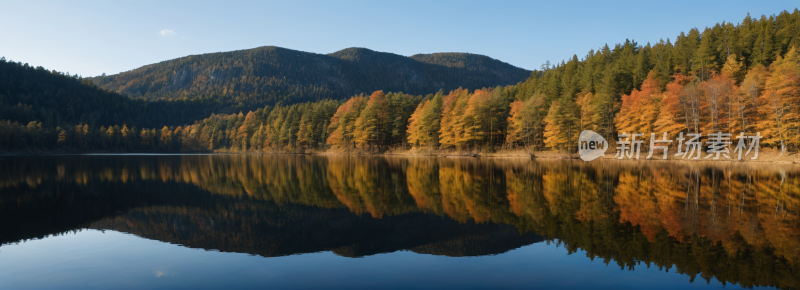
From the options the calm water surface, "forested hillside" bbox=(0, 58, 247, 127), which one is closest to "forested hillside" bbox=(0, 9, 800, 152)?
the calm water surface

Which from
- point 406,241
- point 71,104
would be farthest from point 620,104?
point 71,104

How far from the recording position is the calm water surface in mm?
6039

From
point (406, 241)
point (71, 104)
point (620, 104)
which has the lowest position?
point (406, 241)

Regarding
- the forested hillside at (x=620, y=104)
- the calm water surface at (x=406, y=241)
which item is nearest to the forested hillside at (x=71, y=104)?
the forested hillside at (x=620, y=104)

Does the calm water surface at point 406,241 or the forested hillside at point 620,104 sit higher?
the forested hillside at point 620,104

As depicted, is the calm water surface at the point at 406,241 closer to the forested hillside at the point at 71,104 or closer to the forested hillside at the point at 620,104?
the forested hillside at the point at 620,104

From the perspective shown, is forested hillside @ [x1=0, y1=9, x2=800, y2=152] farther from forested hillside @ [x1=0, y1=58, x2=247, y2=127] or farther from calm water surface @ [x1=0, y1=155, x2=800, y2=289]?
forested hillside @ [x1=0, y1=58, x2=247, y2=127]

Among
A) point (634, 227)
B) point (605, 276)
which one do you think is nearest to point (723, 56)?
point (634, 227)

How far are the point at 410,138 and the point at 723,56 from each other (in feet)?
168

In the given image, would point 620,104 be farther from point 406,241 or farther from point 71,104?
point 71,104

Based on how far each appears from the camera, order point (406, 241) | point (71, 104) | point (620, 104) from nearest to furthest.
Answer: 1. point (406, 241)
2. point (620, 104)
3. point (71, 104)

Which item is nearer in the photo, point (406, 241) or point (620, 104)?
point (406, 241)

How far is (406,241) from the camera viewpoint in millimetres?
8367

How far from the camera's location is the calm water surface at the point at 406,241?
19.8 ft
